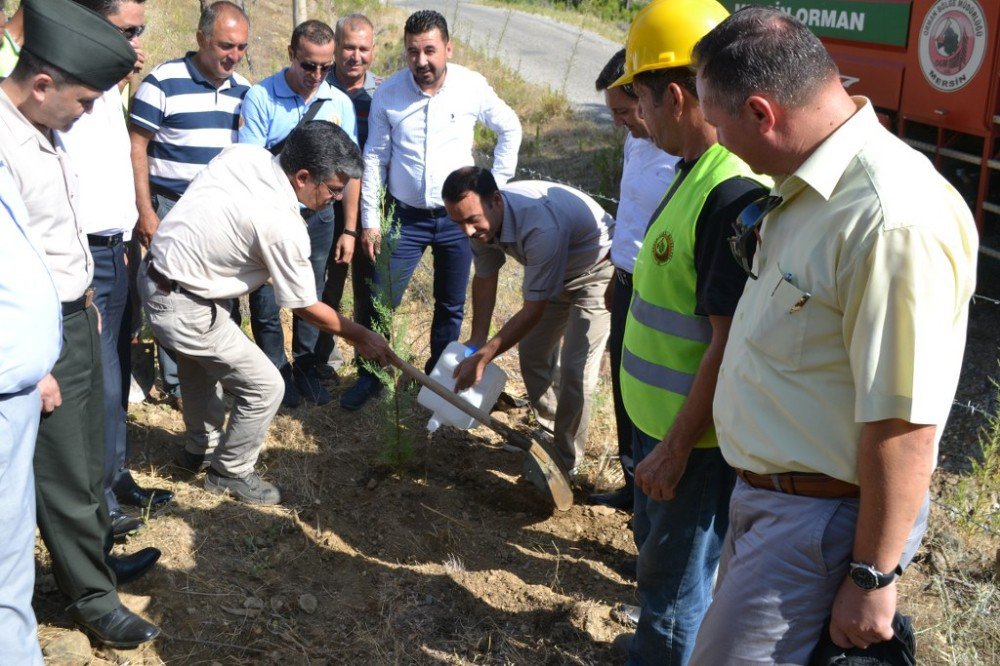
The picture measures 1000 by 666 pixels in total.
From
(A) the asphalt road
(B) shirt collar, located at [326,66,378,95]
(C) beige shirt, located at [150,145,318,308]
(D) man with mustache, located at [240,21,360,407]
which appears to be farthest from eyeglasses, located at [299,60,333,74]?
(A) the asphalt road

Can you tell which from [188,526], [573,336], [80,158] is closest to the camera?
[80,158]

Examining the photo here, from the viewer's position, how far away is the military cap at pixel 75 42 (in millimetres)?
2473

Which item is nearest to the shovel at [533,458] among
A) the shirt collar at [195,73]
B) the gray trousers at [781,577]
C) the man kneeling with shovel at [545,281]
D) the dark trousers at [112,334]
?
the man kneeling with shovel at [545,281]

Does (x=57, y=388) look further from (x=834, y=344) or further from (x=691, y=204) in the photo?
(x=834, y=344)

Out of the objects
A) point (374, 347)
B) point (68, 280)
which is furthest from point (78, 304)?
point (374, 347)

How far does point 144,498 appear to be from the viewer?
12.2 ft

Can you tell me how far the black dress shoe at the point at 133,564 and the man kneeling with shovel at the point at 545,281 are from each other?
1.33 meters

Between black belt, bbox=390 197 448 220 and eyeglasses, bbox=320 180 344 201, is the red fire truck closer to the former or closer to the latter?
black belt, bbox=390 197 448 220

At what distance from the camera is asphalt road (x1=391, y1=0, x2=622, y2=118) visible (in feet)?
40.9

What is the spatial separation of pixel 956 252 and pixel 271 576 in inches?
108

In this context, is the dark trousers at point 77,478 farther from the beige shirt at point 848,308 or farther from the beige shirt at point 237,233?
the beige shirt at point 848,308

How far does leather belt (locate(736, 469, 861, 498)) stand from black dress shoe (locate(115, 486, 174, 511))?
270 centimetres

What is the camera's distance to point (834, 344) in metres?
1.62

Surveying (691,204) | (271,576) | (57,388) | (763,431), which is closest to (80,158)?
(57,388)
